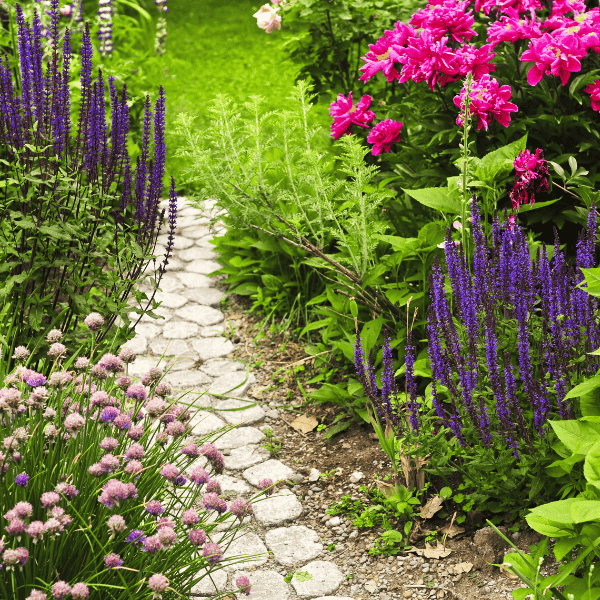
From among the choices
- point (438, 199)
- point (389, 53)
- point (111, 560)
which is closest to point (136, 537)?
point (111, 560)

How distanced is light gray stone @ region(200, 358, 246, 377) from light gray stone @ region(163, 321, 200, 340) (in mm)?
285

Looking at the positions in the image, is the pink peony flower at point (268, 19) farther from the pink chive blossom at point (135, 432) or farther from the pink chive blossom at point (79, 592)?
the pink chive blossom at point (79, 592)

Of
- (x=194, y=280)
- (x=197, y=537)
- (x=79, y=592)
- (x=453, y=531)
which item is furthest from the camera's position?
(x=194, y=280)

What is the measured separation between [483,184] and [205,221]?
2880 millimetres

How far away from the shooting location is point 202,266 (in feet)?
15.0

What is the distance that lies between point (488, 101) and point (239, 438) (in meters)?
1.89

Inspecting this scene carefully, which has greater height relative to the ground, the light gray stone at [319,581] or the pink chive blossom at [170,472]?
the pink chive blossom at [170,472]

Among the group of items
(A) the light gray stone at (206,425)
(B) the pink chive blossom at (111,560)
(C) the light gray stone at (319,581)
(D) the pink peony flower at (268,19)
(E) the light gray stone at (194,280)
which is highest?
(D) the pink peony flower at (268,19)

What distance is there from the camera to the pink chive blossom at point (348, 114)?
10.9 feet

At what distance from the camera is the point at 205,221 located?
201 inches

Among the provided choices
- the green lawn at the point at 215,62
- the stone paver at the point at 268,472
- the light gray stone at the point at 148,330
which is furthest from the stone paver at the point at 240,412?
the green lawn at the point at 215,62

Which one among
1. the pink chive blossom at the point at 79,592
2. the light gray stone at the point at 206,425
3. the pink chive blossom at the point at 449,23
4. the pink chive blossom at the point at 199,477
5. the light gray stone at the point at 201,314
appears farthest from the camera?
the light gray stone at the point at 201,314

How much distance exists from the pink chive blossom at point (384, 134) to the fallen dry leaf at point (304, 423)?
4.47 feet

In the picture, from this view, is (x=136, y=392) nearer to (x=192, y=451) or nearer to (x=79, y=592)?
(x=192, y=451)
